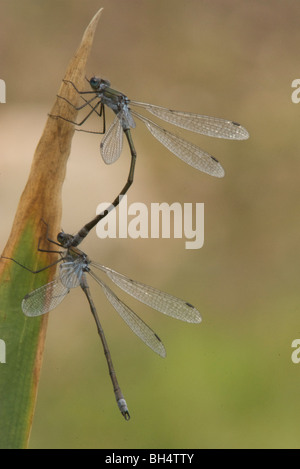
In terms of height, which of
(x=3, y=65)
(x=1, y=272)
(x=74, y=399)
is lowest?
(x=1, y=272)

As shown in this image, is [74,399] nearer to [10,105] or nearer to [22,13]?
[10,105]

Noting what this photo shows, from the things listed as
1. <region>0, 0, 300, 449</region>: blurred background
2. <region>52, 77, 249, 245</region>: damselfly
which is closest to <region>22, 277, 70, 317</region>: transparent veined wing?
<region>52, 77, 249, 245</region>: damselfly

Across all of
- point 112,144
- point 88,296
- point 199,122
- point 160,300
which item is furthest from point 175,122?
point 88,296

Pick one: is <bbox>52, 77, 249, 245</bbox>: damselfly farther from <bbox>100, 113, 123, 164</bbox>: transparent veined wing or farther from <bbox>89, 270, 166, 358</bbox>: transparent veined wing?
<bbox>89, 270, 166, 358</bbox>: transparent veined wing

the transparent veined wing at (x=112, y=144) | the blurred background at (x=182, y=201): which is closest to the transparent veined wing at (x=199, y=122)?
the transparent veined wing at (x=112, y=144)

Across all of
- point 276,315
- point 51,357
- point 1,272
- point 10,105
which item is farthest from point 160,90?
point 1,272

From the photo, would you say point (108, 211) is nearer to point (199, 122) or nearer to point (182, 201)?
point (199, 122)

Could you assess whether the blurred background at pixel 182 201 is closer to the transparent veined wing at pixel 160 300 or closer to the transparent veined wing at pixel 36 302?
the transparent veined wing at pixel 160 300
